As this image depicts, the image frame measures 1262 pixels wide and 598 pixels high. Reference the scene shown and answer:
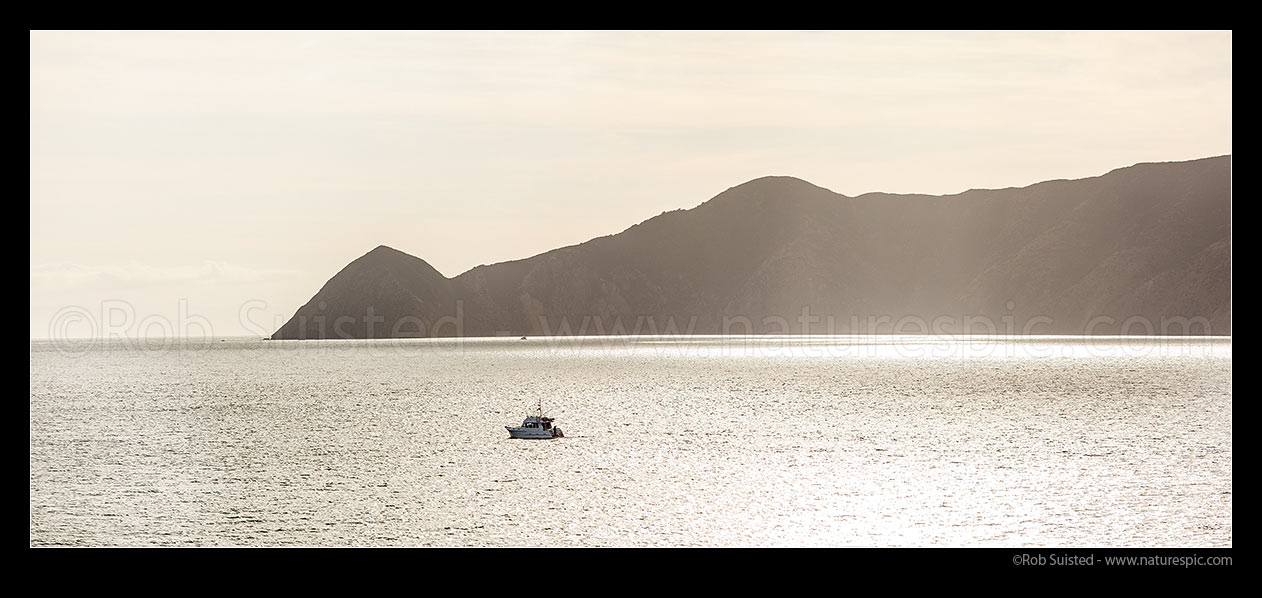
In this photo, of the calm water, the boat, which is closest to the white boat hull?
the boat

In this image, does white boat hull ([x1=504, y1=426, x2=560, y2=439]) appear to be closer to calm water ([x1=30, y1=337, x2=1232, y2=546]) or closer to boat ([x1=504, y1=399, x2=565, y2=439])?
boat ([x1=504, y1=399, x2=565, y2=439])

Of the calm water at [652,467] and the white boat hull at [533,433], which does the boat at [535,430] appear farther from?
the calm water at [652,467]

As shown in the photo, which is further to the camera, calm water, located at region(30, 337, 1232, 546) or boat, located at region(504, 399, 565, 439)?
boat, located at region(504, 399, 565, 439)

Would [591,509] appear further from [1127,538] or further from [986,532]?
[1127,538]

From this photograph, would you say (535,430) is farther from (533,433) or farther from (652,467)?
(652,467)

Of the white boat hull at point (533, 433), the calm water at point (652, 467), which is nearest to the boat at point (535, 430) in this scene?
the white boat hull at point (533, 433)

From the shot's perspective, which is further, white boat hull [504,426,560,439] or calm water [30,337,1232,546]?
white boat hull [504,426,560,439]
